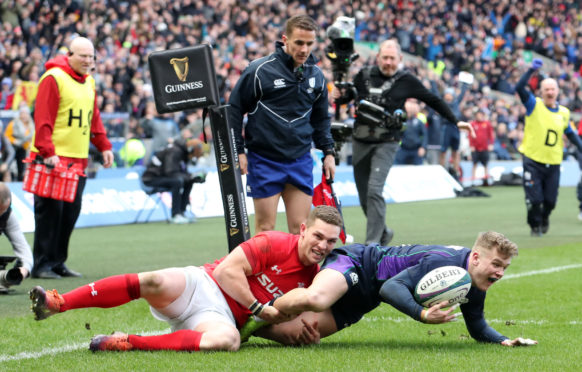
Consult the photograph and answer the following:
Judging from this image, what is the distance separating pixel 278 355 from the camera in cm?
562

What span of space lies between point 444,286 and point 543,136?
8.49 m

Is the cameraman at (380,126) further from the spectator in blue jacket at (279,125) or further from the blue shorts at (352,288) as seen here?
the blue shorts at (352,288)

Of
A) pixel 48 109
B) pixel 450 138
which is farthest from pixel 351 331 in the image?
pixel 450 138

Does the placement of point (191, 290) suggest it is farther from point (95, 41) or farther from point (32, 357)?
point (95, 41)

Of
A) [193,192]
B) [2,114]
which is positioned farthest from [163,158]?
[2,114]

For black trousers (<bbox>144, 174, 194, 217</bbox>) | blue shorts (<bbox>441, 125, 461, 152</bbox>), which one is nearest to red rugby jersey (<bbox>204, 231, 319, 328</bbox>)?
black trousers (<bbox>144, 174, 194, 217</bbox>)

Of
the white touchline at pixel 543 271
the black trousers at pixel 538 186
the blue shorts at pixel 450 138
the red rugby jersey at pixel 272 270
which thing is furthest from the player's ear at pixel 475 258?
the blue shorts at pixel 450 138

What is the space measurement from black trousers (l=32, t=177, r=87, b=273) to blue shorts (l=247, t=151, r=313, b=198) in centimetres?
230

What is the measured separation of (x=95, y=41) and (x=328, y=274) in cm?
1791

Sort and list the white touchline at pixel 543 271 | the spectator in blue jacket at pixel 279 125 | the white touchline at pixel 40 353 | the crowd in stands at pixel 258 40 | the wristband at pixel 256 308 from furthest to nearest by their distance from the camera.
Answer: the crowd in stands at pixel 258 40 → the white touchline at pixel 543 271 → the spectator in blue jacket at pixel 279 125 → the wristband at pixel 256 308 → the white touchline at pixel 40 353

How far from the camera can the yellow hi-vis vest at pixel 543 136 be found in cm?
1345

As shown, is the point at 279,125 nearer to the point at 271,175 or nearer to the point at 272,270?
the point at 271,175

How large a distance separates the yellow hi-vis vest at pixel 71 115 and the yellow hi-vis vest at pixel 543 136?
670 centimetres

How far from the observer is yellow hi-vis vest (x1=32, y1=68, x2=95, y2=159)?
941 centimetres
